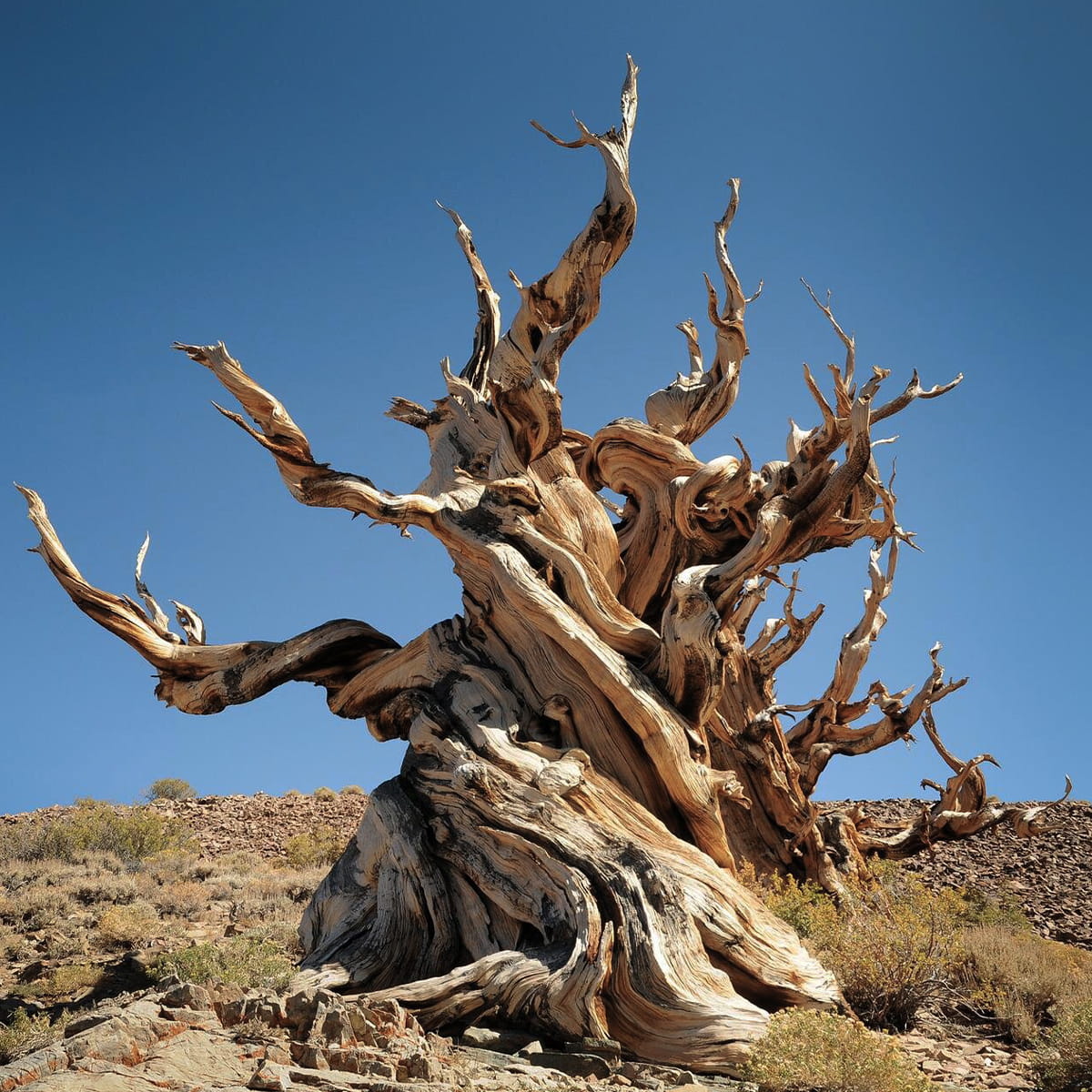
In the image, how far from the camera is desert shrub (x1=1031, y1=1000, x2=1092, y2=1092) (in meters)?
4.93

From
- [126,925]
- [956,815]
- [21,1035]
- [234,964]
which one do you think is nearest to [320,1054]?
[21,1035]

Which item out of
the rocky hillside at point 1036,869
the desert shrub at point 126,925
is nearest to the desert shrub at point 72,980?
the desert shrub at point 126,925

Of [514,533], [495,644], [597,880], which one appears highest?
[514,533]

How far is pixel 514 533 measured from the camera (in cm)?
776

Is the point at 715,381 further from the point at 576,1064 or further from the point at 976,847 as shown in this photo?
the point at 976,847

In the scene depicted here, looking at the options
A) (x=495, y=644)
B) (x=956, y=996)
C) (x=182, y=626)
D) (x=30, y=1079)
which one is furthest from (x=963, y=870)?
(x=30, y=1079)

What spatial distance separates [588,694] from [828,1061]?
325cm

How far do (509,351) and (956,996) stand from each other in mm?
5922

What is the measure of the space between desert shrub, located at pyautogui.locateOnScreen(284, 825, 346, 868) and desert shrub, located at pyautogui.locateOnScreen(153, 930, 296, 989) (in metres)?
4.24

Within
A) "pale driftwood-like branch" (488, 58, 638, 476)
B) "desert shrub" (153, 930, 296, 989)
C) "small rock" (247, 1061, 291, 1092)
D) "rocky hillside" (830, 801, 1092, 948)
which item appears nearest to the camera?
"small rock" (247, 1061, 291, 1092)

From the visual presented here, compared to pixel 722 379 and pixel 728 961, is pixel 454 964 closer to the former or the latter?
pixel 728 961

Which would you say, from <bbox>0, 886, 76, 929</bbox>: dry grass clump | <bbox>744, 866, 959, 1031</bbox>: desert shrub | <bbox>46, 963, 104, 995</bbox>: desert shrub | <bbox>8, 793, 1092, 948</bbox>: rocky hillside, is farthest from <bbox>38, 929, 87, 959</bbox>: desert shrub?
<bbox>744, 866, 959, 1031</bbox>: desert shrub

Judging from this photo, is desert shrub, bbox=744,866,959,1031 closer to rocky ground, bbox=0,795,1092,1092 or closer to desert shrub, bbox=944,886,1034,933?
A: rocky ground, bbox=0,795,1092,1092

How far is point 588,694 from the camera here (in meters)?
7.35
